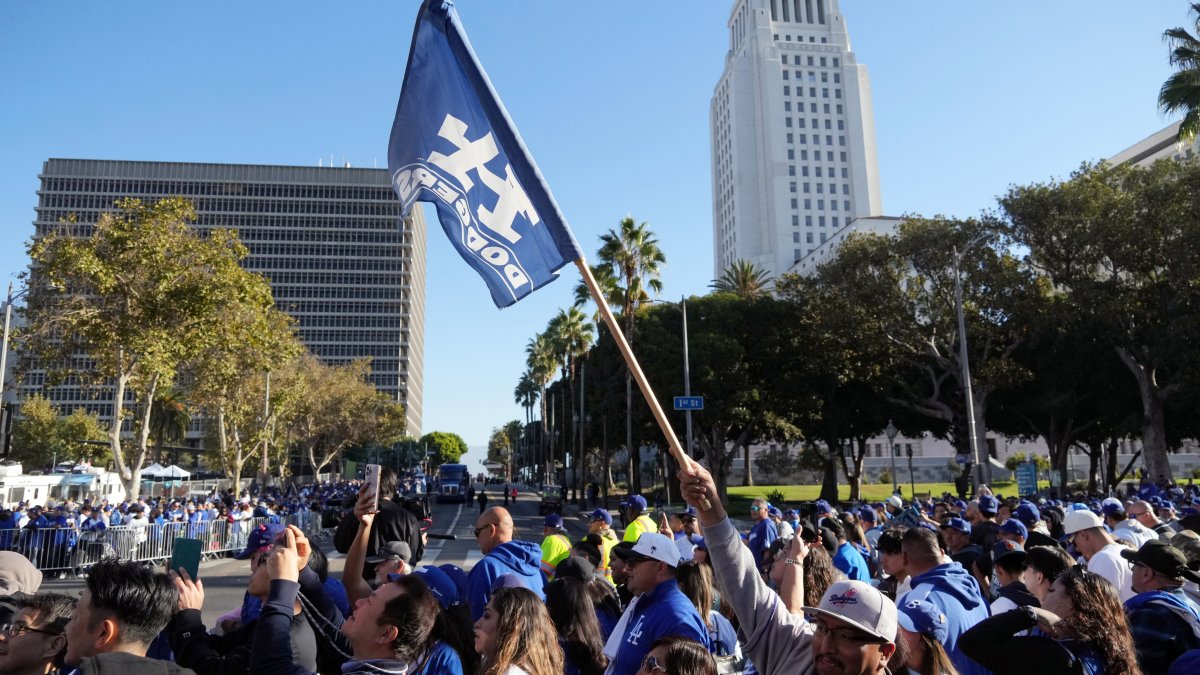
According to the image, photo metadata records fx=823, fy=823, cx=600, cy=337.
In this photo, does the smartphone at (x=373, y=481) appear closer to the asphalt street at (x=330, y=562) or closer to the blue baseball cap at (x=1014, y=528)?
the asphalt street at (x=330, y=562)

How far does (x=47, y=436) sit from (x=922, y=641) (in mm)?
91159

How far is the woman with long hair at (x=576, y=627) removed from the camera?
4645 mm

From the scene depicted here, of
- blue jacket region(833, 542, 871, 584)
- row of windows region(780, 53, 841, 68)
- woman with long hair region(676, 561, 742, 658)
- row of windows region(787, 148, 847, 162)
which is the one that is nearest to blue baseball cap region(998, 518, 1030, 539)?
blue jacket region(833, 542, 871, 584)

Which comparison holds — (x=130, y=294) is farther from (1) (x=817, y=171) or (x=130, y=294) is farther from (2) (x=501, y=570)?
(1) (x=817, y=171)

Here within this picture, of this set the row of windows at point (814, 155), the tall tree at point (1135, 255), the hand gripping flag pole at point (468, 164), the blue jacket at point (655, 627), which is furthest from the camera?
the row of windows at point (814, 155)

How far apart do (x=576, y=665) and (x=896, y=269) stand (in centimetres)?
3581

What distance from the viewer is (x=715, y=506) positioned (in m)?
3.20

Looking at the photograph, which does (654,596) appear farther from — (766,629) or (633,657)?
(766,629)

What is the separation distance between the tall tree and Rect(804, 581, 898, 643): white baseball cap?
106 ft

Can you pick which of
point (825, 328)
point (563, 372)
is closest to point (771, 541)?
point (825, 328)

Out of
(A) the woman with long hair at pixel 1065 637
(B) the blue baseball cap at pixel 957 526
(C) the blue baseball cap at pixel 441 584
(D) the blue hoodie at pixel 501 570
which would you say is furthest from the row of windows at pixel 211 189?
(A) the woman with long hair at pixel 1065 637

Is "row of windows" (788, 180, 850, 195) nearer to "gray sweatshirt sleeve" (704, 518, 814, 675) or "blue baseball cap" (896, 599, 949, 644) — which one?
"blue baseball cap" (896, 599, 949, 644)

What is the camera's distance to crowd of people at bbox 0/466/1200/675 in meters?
3.13

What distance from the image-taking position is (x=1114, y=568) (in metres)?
5.97
